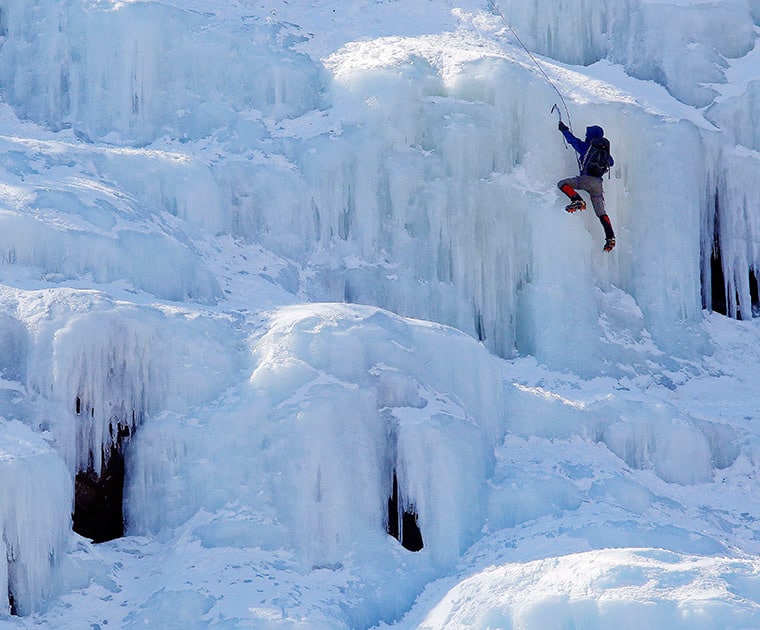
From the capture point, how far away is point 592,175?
16.9 metres

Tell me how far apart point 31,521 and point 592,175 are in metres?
8.49

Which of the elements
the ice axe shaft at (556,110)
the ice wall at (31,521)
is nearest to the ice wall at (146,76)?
the ice axe shaft at (556,110)

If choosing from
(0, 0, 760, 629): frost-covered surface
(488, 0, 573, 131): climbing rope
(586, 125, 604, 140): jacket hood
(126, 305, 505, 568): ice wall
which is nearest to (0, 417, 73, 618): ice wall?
(0, 0, 760, 629): frost-covered surface

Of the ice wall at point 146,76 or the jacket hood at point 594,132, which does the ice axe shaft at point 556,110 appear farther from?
the ice wall at point 146,76

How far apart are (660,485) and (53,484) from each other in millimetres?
6428

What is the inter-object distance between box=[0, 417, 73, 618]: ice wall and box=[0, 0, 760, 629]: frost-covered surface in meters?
0.03

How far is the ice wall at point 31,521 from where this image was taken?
36.1 ft

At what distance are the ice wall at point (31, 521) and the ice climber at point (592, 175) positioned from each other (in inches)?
301

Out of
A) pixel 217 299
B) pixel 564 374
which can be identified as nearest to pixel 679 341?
pixel 564 374

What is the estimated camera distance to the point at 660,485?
14648 mm

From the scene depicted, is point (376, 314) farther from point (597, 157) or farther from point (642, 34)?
point (642, 34)

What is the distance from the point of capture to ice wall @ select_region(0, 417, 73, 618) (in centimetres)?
1102

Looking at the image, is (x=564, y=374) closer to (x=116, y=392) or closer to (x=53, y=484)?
(x=116, y=392)

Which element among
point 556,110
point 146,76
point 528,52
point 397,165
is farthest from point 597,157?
point 146,76
